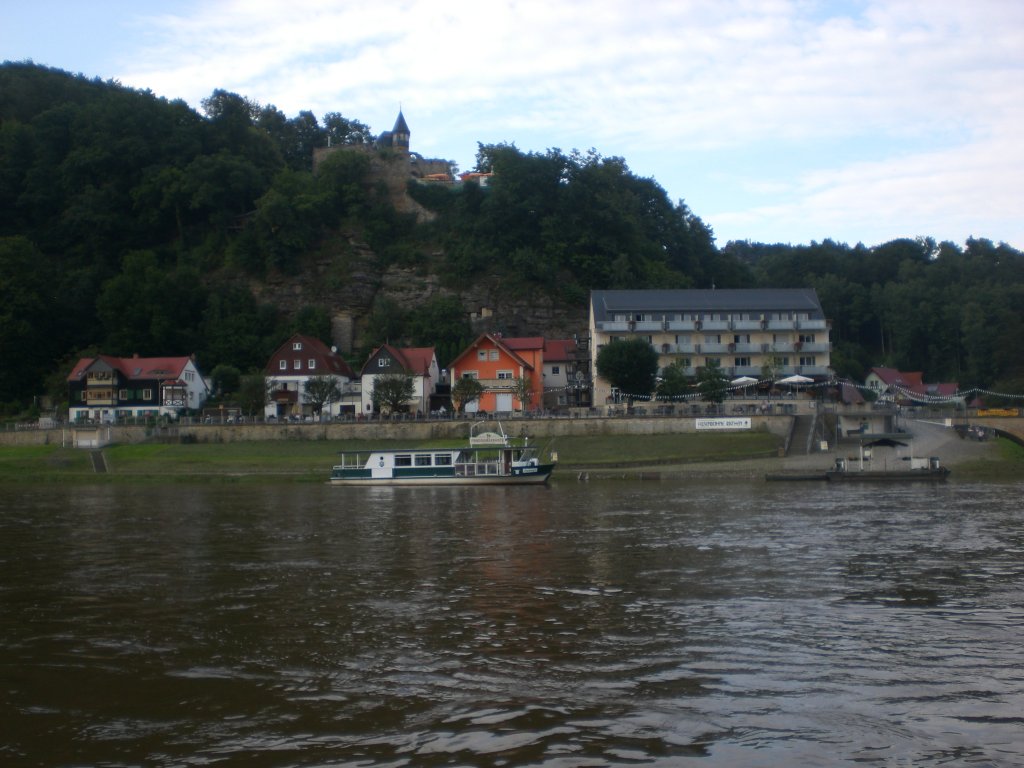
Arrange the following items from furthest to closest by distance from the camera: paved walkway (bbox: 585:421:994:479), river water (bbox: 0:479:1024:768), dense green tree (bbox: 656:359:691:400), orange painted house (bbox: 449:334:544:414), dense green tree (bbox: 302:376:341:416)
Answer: orange painted house (bbox: 449:334:544:414) → dense green tree (bbox: 302:376:341:416) → dense green tree (bbox: 656:359:691:400) → paved walkway (bbox: 585:421:994:479) → river water (bbox: 0:479:1024:768)

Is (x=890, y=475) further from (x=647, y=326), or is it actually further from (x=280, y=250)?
(x=280, y=250)

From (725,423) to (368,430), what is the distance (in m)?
24.9

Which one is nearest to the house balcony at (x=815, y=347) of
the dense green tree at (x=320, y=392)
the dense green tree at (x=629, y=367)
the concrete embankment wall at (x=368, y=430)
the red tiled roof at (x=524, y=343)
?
the dense green tree at (x=629, y=367)

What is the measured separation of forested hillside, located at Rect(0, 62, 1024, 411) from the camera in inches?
3637

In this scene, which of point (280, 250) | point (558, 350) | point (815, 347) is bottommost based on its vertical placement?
point (815, 347)

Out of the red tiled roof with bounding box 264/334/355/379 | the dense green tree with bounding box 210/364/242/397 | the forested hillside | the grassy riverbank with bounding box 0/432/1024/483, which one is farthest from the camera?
the forested hillside

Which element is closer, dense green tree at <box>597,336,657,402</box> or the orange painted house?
dense green tree at <box>597,336,657,402</box>

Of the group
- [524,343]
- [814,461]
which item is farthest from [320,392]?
[814,461]

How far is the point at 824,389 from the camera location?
79000 millimetres

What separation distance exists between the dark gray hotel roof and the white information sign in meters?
21.9

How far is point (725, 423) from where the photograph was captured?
64.0 m

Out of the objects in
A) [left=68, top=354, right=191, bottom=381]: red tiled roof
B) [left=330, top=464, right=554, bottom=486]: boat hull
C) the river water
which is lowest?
[left=330, top=464, right=554, bottom=486]: boat hull

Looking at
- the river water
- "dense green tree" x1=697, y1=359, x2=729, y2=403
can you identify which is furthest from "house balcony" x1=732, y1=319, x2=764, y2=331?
the river water

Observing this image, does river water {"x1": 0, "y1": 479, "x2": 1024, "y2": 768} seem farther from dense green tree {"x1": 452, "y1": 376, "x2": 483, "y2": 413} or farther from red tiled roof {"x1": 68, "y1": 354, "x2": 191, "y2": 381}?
red tiled roof {"x1": 68, "y1": 354, "x2": 191, "y2": 381}
